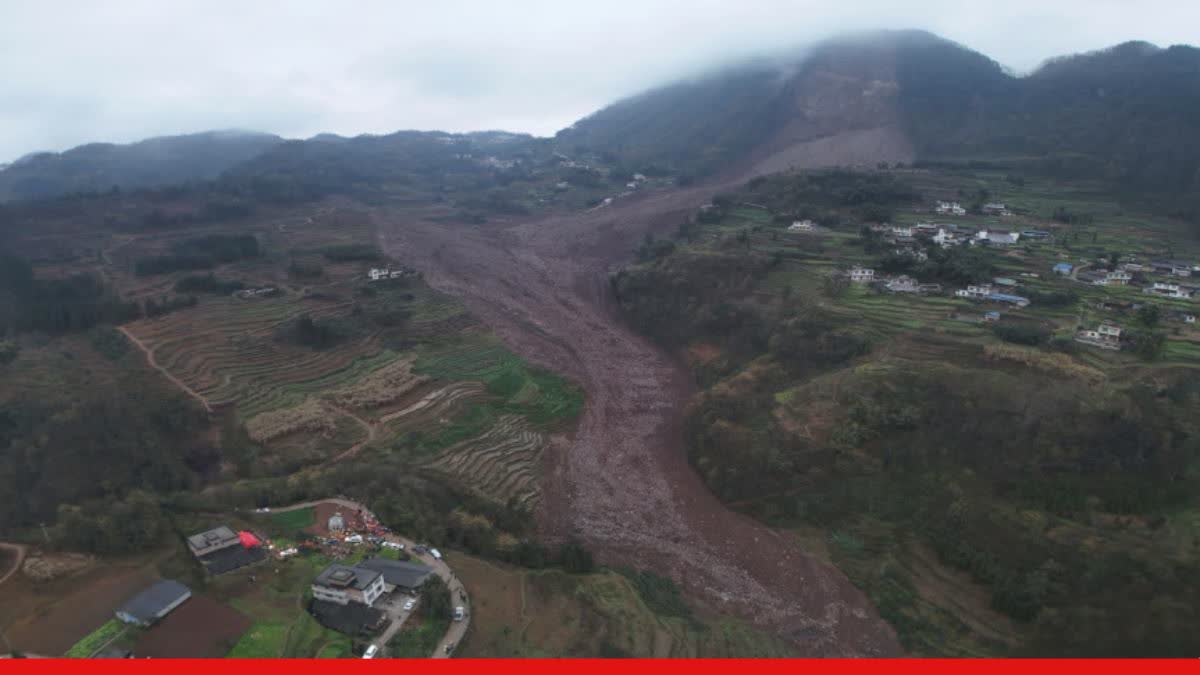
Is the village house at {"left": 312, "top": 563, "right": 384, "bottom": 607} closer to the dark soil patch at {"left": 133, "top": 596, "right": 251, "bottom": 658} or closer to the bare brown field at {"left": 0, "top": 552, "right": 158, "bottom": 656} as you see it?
the dark soil patch at {"left": 133, "top": 596, "right": 251, "bottom": 658}

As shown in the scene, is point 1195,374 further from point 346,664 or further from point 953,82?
point 953,82

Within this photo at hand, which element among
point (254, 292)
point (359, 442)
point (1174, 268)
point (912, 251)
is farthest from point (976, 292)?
point (254, 292)

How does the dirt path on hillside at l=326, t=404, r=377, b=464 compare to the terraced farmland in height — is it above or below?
above

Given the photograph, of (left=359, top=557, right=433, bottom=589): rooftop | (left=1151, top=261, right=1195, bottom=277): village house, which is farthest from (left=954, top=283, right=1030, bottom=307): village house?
(left=359, top=557, right=433, bottom=589): rooftop

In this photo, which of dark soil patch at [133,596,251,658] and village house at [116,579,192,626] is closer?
dark soil patch at [133,596,251,658]

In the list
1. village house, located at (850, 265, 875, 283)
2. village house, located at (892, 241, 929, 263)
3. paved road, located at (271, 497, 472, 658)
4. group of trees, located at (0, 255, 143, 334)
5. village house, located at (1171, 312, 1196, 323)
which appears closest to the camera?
paved road, located at (271, 497, 472, 658)

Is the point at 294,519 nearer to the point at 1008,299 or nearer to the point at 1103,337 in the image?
the point at 1103,337

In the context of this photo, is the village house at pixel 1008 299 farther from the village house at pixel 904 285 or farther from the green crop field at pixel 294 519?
the green crop field at pixel 294 519
